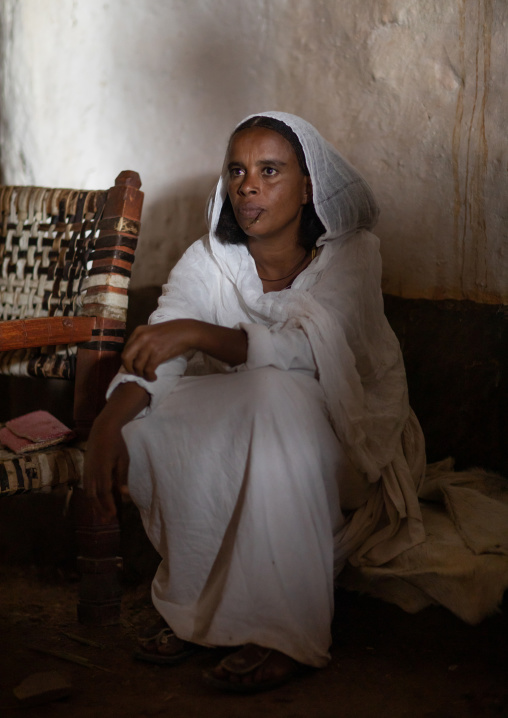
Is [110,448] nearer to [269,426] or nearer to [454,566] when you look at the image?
[269,426]

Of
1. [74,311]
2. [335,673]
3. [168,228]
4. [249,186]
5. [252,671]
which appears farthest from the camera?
[168,228]

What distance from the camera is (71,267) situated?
216 cm

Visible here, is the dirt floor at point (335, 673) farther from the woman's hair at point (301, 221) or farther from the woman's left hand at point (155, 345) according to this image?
the woman's hair at point (301, 221)

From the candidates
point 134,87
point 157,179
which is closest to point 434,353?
point 157,179

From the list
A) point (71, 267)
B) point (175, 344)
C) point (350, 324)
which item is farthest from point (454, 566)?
point (71, 267)

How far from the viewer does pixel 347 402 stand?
1627mm

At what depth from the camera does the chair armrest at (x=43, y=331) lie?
1.80 meters

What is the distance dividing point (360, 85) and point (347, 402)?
1.26 metres

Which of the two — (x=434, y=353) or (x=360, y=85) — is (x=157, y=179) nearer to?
(x=360, y=85)

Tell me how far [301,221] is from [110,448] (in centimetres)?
89

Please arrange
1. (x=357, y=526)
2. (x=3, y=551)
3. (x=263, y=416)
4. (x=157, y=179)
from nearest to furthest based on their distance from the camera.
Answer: (x=263, y=416), (x=357, y=526), (x=3, y=551), (x=157, y=179)

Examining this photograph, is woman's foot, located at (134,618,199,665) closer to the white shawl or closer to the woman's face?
the white shawl

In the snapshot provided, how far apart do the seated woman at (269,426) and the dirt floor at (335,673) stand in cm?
6

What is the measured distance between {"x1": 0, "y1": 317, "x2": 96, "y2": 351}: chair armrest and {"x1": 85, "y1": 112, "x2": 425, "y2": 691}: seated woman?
11.2 inches
